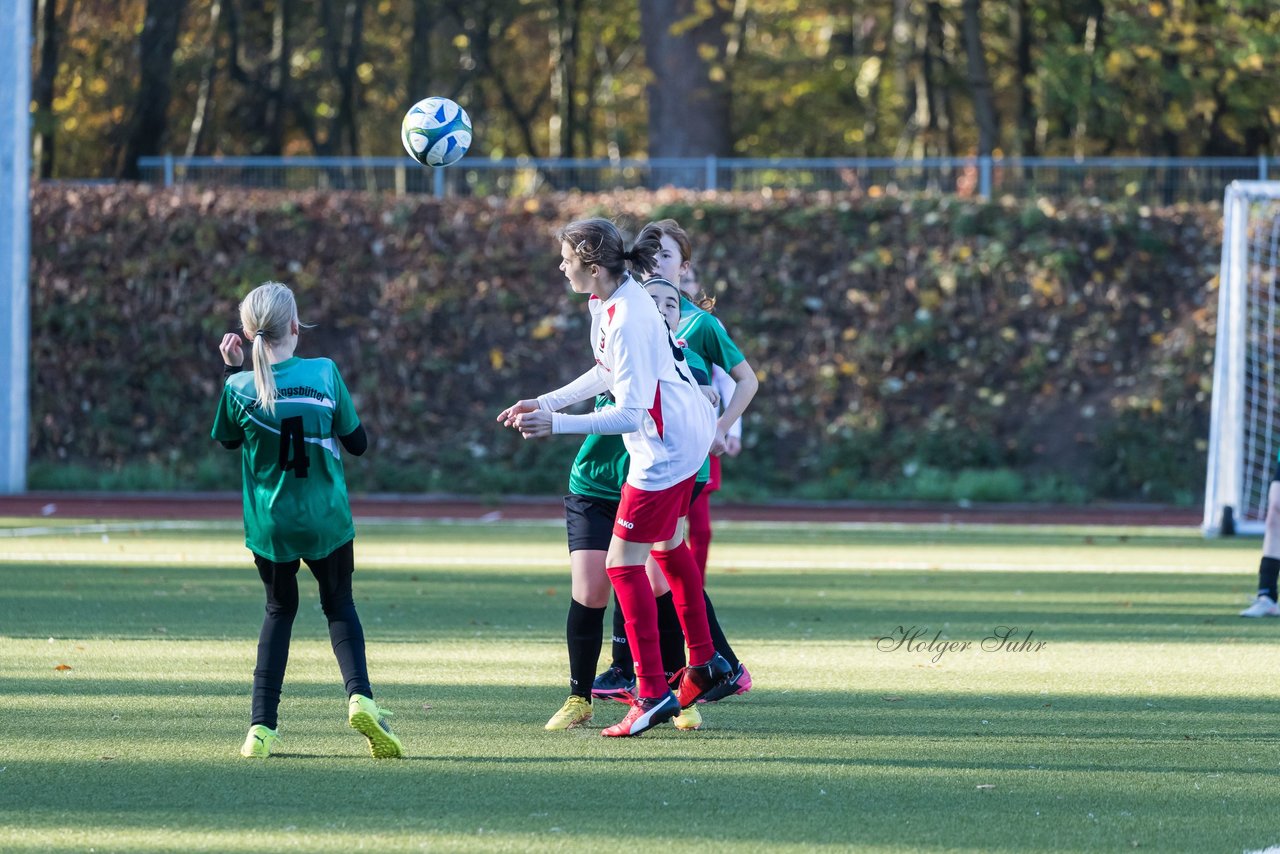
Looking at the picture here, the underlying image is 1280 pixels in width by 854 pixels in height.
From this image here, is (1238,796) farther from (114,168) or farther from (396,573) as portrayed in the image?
(114,168)

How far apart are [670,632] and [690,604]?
61cm

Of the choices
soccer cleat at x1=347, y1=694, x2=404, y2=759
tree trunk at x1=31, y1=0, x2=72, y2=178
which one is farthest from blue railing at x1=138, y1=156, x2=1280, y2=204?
soccer cleat at x1=347, y1=694, x2=404, y2=759

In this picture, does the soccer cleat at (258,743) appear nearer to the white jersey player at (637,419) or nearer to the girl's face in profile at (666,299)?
the white jersey player at (637,419)

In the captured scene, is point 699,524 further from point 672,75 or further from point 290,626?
point 672,75

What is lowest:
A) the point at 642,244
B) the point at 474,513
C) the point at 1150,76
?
the point at 474,513

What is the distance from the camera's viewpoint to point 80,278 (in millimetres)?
21391

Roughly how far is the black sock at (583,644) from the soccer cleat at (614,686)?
519 mm

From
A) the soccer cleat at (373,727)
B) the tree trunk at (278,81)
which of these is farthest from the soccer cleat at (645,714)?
the tree trunk at (278,81)

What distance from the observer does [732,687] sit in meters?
6.91

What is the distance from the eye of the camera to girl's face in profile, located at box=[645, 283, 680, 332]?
6.77 meters

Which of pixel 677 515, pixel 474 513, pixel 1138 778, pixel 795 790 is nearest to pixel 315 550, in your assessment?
pixel 677 515

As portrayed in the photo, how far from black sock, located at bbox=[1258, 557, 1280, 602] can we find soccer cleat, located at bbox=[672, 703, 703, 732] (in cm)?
451

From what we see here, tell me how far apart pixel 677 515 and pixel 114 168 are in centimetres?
2459

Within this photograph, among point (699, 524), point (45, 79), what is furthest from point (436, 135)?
point (45, 79)
